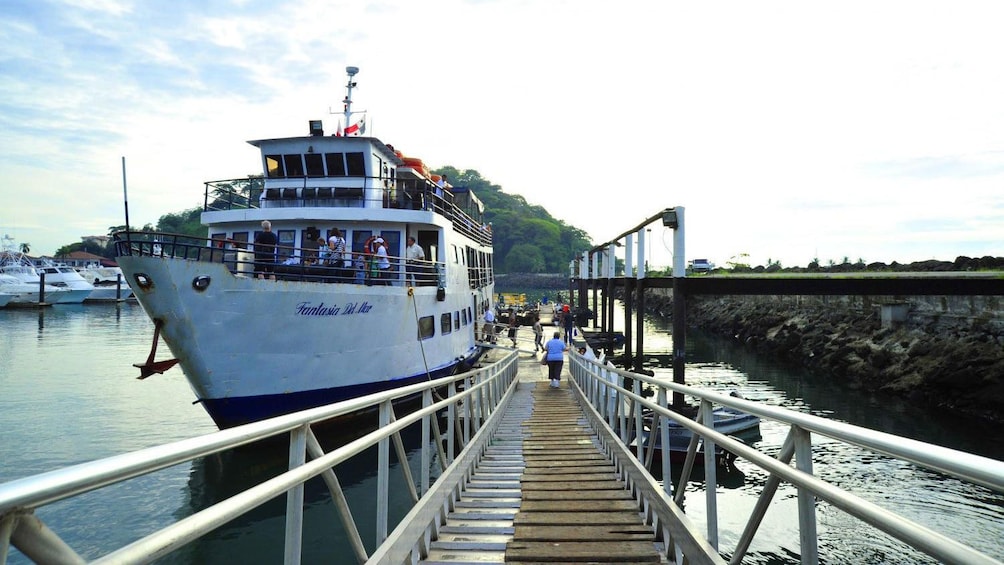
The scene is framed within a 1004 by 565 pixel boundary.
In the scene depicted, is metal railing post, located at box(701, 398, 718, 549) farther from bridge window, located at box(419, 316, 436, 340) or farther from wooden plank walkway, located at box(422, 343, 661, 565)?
bridge window, located at box(419, 316, 436, 340)

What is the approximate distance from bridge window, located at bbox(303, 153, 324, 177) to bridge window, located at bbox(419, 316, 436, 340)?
5.83 metres

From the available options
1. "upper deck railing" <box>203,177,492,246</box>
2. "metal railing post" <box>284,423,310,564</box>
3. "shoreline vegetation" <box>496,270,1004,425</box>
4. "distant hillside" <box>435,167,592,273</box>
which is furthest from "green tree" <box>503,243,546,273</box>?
"metal railing post" <box>284,423,310,564</box>

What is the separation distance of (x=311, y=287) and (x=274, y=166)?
802 centimetres

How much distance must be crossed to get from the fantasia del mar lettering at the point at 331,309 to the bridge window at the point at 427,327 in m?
2.79

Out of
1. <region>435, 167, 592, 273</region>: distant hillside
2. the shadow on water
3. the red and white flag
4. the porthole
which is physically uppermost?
<region>435, 167, 592, 273</region>: distant hillside

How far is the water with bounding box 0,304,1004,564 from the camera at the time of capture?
10227mm

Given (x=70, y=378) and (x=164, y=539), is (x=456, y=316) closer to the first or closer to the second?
(x=70, y=378)

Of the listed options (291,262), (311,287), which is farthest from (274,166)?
(311,287)

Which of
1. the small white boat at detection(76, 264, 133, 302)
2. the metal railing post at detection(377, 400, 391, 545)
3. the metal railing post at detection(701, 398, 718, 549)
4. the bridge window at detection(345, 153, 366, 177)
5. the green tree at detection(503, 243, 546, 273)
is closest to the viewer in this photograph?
the metal railing post at detection(701, 398, 718, 549)

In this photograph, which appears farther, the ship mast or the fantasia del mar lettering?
the ship mast

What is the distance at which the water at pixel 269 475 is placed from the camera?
10227mm

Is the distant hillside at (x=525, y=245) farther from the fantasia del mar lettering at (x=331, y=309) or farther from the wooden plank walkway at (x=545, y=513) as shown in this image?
the wooden plank walkway at (x=545, y=513)

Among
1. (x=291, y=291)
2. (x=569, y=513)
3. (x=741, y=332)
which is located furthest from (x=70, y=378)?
(x=741, y=332)

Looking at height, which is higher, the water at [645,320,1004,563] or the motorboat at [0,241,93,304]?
the motorboat at [0,241,93,304]
